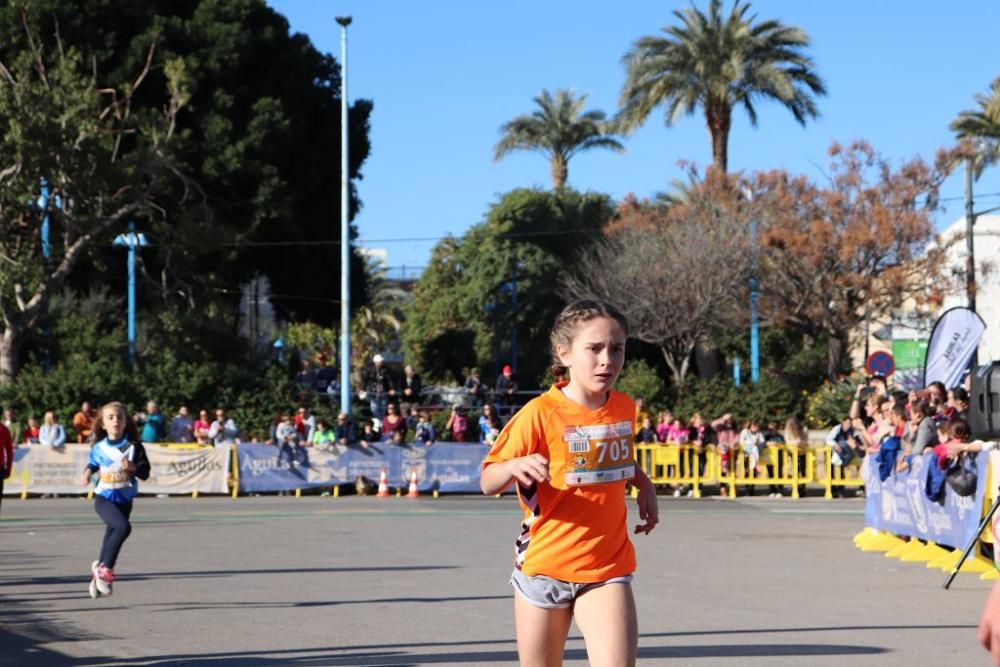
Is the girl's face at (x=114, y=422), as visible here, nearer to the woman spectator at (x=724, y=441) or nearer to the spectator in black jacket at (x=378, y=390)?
the woman spectator at (x=724, y=441)

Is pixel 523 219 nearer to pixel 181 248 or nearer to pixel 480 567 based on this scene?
pixel 181 248

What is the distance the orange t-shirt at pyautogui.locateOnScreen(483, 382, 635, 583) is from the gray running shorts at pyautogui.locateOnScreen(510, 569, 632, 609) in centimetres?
2

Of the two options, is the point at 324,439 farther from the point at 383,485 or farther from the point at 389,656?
the point at 389,656

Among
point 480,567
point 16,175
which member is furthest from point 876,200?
point 480,567

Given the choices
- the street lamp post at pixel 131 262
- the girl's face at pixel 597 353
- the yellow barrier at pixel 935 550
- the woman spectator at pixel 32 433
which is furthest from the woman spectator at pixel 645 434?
the girl's face at pixel 597 353

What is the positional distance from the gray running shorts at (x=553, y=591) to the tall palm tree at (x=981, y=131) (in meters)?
43.3

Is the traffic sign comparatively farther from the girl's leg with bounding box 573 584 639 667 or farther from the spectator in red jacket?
the girl's leg with bounding box 573 584 639 667

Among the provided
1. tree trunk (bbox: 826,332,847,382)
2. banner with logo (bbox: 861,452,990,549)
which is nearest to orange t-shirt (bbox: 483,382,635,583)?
banner with logo (bbox: 861,452,990,549)

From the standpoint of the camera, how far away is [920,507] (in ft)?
51.9

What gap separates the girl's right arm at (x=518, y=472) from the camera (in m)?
5.01

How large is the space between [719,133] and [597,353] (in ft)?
136

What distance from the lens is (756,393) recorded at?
36188mm

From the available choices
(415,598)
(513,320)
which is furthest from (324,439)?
(513,320)

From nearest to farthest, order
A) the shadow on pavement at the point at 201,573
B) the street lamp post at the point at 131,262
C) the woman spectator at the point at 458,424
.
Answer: the shadow on pavement at the point at 201,573 < the woman spectator at the point at 458,424 < the street lamp post at the point at 131,262
